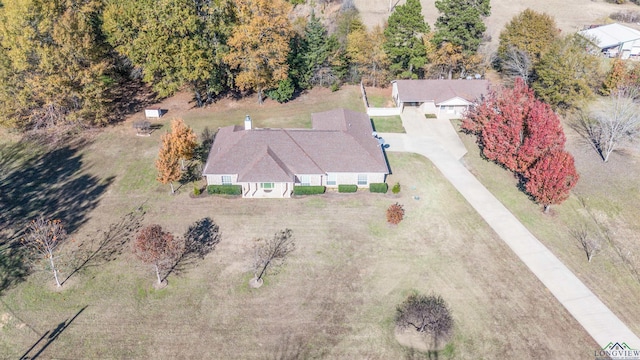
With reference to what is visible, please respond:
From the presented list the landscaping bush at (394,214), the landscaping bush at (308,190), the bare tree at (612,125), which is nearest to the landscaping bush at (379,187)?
the landscaping bush at (394,214)

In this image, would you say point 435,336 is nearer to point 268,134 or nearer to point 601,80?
point 268,134

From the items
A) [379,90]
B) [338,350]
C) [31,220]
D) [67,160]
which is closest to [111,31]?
[67,160]

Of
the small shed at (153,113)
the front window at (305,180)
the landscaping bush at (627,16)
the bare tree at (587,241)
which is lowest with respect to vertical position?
the bare tree at (587,241)

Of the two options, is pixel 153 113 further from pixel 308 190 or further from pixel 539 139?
pixel 539 139

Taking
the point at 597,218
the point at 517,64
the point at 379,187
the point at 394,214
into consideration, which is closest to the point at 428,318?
the point at 394,214

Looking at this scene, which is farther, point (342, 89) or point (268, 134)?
point (342, 89)

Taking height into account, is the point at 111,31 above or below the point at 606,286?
above

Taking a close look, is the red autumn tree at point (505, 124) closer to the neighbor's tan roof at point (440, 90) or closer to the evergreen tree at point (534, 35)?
the neighbor's tan roof at point (440, 90)
